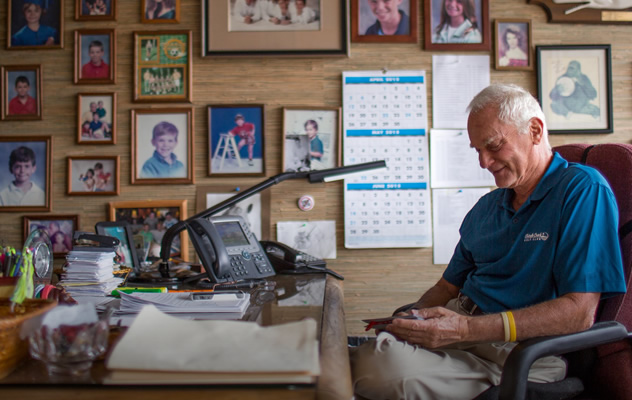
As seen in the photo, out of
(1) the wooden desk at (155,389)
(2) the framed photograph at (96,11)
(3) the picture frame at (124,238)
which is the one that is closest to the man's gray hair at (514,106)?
(1) the wooden desk at (155,389)

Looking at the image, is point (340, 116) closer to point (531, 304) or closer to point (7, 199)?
point (531, 304)

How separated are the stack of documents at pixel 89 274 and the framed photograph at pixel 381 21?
152 cm

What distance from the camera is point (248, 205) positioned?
7.83ft

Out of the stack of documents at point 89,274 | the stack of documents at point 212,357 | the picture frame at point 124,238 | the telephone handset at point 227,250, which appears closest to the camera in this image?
the stack of documents at point 212,357

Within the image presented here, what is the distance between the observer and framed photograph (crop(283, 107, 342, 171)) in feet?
7.81

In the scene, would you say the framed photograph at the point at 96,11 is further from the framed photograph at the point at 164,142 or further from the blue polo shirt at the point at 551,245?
the blue polo shirt at the point at 551,245

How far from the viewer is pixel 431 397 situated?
3.82 feet

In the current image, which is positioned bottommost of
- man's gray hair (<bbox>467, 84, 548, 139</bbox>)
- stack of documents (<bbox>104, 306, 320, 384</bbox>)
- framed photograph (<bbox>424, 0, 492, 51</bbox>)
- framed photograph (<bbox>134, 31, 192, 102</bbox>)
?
stack of documents (<bbox>104, 306, 320, 384</bbox>)

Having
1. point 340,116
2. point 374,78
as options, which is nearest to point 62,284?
point 340,116

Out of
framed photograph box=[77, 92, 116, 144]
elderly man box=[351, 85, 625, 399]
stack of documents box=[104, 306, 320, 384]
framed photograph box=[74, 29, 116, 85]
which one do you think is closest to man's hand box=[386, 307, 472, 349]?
elderly man box=[351, 85, 625, 399]

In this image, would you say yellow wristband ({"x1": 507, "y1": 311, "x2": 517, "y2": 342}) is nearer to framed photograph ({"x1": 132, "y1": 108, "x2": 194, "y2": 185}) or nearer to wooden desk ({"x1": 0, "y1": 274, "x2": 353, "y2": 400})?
wooden desk ({"x1": 0, "y1": 274, "x2": 353, "y2": 400})

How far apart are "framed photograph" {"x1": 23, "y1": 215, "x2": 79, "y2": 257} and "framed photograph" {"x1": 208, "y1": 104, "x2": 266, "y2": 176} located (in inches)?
28.0

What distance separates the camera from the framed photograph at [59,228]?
2.38 m

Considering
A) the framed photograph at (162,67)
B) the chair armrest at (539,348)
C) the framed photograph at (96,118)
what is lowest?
the chair armrest at (539,348)
